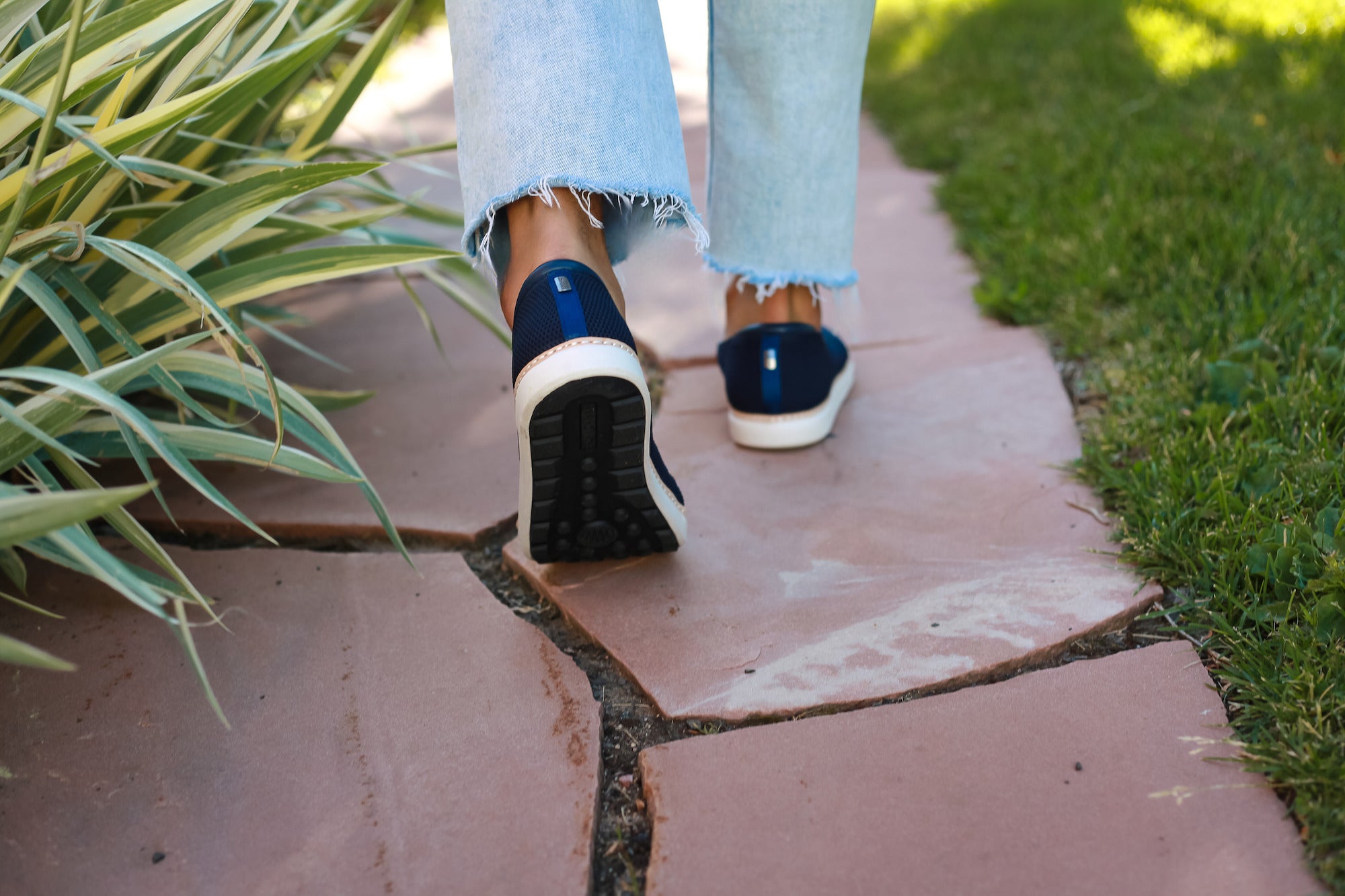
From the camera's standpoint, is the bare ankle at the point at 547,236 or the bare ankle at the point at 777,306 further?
the bare ankle at the point at 777,306

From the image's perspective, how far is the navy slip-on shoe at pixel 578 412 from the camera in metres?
0.90

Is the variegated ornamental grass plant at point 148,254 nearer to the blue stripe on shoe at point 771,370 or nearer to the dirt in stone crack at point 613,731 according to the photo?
the dirt in stone crack at point 613,731

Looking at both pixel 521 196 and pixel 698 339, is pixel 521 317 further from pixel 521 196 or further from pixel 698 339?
pixel 698 339

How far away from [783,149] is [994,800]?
74 centimetres

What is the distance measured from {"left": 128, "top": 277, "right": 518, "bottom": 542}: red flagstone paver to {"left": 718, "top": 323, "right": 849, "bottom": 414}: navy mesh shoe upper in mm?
310

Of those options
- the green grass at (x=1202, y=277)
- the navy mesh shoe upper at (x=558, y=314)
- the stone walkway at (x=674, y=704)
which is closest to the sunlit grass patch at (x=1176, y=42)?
the green grass at (x=1202, y=277)

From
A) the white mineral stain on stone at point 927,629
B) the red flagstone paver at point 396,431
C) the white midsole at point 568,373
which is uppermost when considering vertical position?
the white midsole at point 568,373

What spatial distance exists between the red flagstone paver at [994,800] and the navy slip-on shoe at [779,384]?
1.65 feet

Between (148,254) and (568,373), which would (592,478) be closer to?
(568,373)

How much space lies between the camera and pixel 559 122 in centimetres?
91

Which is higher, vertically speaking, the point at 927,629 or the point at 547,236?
the point at 547,236

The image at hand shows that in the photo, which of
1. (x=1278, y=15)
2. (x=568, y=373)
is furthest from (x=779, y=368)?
(x=1278, y=15)

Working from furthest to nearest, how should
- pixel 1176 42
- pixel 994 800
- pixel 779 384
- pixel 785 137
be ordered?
1. pixel 1176 42
2. pixel 779 384
3. pixel 785 137
4. pixel 994 800

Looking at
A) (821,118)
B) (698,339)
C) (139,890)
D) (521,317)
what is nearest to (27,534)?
(139,890)
